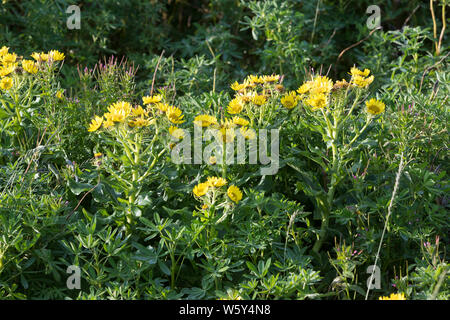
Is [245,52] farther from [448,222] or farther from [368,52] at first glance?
[448,222]

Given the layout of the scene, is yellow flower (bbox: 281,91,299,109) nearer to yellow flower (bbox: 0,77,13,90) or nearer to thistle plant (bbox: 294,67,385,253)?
thistle plant (bbox: 294,67,385,253)

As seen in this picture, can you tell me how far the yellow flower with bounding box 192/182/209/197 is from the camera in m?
2.42

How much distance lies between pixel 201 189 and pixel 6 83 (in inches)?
Result: 42.2

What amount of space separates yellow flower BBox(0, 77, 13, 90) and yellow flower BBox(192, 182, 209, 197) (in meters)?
1.03

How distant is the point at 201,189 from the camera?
246 cm

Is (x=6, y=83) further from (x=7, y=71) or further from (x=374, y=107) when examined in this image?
(x=374, y=107)

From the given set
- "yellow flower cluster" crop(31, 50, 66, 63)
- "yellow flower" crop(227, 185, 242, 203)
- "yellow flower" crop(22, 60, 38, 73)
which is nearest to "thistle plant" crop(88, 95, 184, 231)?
"yellow flower" crop(227, 185, 242, 203)

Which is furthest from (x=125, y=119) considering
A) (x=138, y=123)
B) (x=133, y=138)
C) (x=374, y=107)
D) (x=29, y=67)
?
(x=374, y=107)

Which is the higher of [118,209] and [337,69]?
[337,69]

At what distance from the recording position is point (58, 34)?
4402mm

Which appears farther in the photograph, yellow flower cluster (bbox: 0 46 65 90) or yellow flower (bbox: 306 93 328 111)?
yellow flower cluster (bbox: 0 46 65 90)

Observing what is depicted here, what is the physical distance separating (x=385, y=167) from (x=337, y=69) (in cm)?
184

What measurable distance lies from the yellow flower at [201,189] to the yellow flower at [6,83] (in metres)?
1.03
